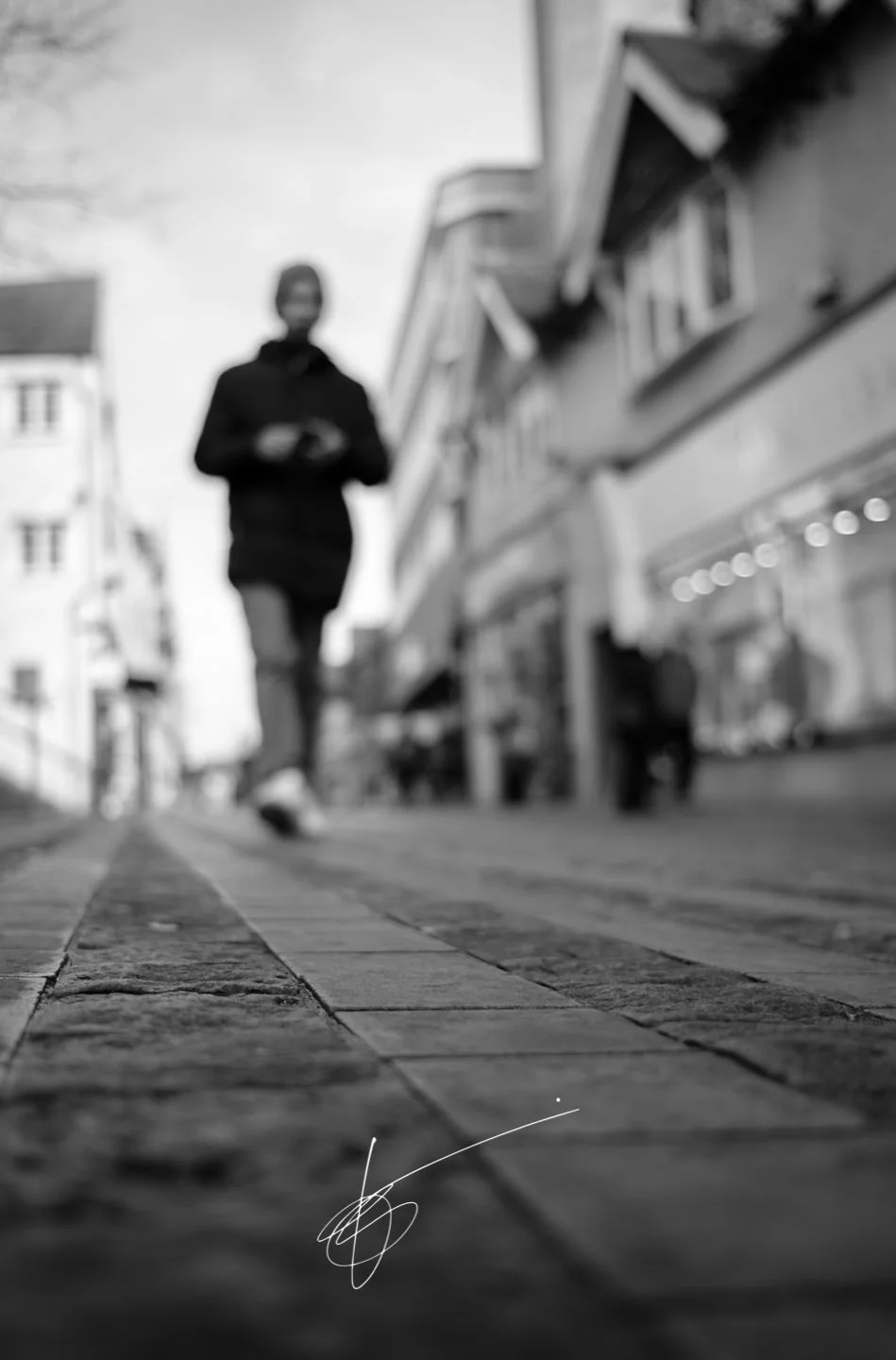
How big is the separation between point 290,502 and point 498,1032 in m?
5.50

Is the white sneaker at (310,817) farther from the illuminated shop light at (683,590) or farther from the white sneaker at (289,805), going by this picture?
the illuminated shop light at (683,590)

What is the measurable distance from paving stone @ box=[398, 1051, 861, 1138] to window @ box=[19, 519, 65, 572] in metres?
38.5

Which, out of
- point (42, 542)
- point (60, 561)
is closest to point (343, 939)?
point (60, 561)

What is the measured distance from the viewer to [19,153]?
917cm

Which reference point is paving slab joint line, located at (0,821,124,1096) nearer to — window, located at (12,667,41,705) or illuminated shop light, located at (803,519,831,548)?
illuminated shop light, located at (803,519,831,548)

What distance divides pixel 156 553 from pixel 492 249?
149 ft

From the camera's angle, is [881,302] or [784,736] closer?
[881,302]

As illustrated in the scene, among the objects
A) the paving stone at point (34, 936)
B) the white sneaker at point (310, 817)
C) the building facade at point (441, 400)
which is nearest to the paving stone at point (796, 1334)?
the paving stone at point (34, 936)

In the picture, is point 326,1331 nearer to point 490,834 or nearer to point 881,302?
point 490,834

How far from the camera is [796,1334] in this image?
0.80m

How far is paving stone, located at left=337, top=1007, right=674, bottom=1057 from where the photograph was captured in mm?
1666

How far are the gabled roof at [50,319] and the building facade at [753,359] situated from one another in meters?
24.2

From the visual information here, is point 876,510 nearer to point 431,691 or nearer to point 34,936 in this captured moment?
point 34,936

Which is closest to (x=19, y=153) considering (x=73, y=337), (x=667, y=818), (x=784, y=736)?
(x=667, y=818)
